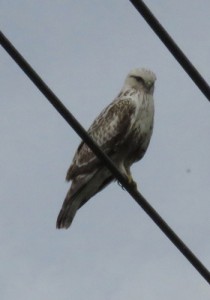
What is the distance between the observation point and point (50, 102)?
5.71 metres

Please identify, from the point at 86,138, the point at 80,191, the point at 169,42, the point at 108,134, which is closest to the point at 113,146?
the point at 108,134

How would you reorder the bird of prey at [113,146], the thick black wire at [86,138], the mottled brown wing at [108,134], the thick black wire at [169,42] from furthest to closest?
the mottled brown wing at [108,134]
the bird of prey at [113,146]
the thick black wire at [86,138]
the thick black wire at [169,42]

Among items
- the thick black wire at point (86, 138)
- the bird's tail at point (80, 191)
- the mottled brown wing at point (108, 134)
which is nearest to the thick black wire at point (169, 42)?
the thick black wire at point (86, 138)

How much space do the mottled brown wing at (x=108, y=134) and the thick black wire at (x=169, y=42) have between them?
4866mm

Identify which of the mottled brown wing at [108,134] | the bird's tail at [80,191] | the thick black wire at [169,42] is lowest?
the thick black wire at [169,42]

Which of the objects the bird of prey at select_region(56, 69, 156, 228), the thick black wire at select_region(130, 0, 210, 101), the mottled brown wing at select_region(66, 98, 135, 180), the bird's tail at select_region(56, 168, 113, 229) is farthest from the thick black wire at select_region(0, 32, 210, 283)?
the mottled brown wing at select_region(66, 98, 135, 180)

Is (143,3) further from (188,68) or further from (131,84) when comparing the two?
(131,84)

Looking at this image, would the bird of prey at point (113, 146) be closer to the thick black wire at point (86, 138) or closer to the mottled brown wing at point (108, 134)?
the mottled brown wing at point (108, 134)

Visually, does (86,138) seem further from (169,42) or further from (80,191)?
(80,191)

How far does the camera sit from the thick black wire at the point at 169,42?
5.34 m

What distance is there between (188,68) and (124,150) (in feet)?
16.3

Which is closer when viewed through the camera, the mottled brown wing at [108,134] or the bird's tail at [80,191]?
the bird's tail at [80,191]

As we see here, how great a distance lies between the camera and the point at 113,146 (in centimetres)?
1033

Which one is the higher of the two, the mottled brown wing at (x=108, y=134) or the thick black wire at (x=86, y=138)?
the mottled brown wing at (x=108, y=134)
